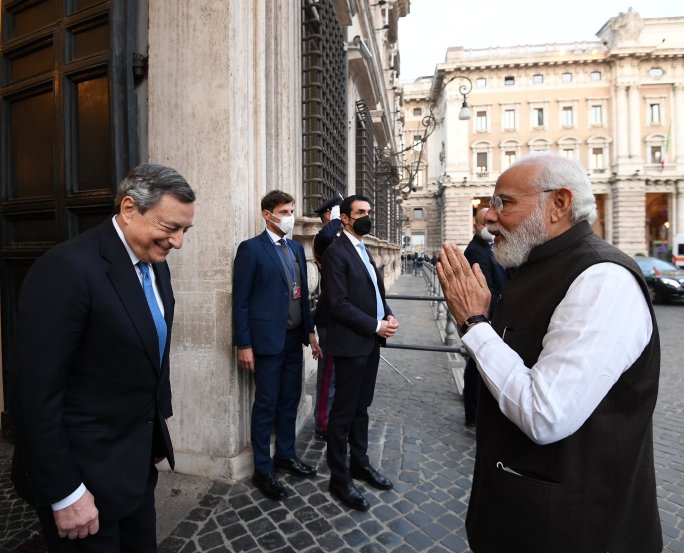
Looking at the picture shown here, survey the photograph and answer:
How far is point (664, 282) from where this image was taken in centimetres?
1359

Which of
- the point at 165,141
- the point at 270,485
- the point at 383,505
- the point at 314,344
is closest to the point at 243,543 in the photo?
the point at 270,485

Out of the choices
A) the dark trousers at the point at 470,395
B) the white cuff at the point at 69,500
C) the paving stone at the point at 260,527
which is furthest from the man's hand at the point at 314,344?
the white cuff at the point at 69,500

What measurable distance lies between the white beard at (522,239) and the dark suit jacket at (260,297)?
187cm

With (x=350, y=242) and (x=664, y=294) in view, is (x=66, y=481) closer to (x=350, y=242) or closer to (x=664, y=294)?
(x=350, y=242)

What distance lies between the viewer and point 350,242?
3.13 meters

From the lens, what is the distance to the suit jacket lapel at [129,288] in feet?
5.16

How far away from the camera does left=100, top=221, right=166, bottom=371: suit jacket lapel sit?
1.57 meters

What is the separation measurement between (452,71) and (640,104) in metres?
19.9

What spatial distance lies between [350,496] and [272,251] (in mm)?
1780

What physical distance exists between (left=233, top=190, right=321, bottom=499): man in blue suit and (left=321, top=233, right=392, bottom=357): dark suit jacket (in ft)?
1.23

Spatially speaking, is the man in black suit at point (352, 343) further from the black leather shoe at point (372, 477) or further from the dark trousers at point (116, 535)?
the dark trousers at point (116, 535)

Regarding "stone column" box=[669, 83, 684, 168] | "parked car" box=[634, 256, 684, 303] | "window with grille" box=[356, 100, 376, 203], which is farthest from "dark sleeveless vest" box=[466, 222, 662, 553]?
"stone column" box=[669, 83, 684, 168]

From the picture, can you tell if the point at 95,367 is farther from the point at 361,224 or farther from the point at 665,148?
the point at 665,148

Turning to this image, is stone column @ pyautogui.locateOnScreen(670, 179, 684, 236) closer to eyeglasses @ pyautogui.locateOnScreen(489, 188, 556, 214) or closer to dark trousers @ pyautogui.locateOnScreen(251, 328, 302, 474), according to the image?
dark trousers @ pyautogui.locateOnScreen(251, 328, 302, 474)
